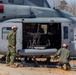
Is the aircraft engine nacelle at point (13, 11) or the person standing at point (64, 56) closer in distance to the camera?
the person standing at point (64, 56)

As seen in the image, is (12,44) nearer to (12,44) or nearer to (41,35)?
(12,44)

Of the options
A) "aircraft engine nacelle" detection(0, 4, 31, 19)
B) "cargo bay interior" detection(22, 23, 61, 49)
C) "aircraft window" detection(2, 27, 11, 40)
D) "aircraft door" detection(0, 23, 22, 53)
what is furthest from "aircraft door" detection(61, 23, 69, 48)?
"aircraft window" detection(2, 27, 11, 40)

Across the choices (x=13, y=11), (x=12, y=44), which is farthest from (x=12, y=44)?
(x=13, y=11)

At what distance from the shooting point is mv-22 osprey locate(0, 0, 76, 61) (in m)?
13.2

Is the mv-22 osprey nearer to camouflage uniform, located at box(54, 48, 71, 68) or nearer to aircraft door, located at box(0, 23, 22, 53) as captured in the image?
aircraft door, located at box(0, 23, 22, 53)

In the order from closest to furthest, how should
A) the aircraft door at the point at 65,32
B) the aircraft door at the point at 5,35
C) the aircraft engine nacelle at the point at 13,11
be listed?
the aircraft door at the point at 5,35 < the aircraft engine nacelle at the point at 13,11 < the aircraft door at the point at 65,32

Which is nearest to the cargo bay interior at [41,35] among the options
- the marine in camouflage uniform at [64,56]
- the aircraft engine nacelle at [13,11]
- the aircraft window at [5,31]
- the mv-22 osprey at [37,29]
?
the mv-22 osprey at [37,29]

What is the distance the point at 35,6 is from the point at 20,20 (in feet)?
4.22

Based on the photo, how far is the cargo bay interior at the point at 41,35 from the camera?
1395 centimetres

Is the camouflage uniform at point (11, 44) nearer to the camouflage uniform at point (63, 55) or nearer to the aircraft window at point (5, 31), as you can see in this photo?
the aircraft window at point (5, 31)

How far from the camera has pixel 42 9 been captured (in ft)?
45.9

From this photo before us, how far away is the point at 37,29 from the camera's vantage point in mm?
14375

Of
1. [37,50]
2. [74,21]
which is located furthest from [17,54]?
[74,21]

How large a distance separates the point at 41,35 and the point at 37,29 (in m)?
0.33
